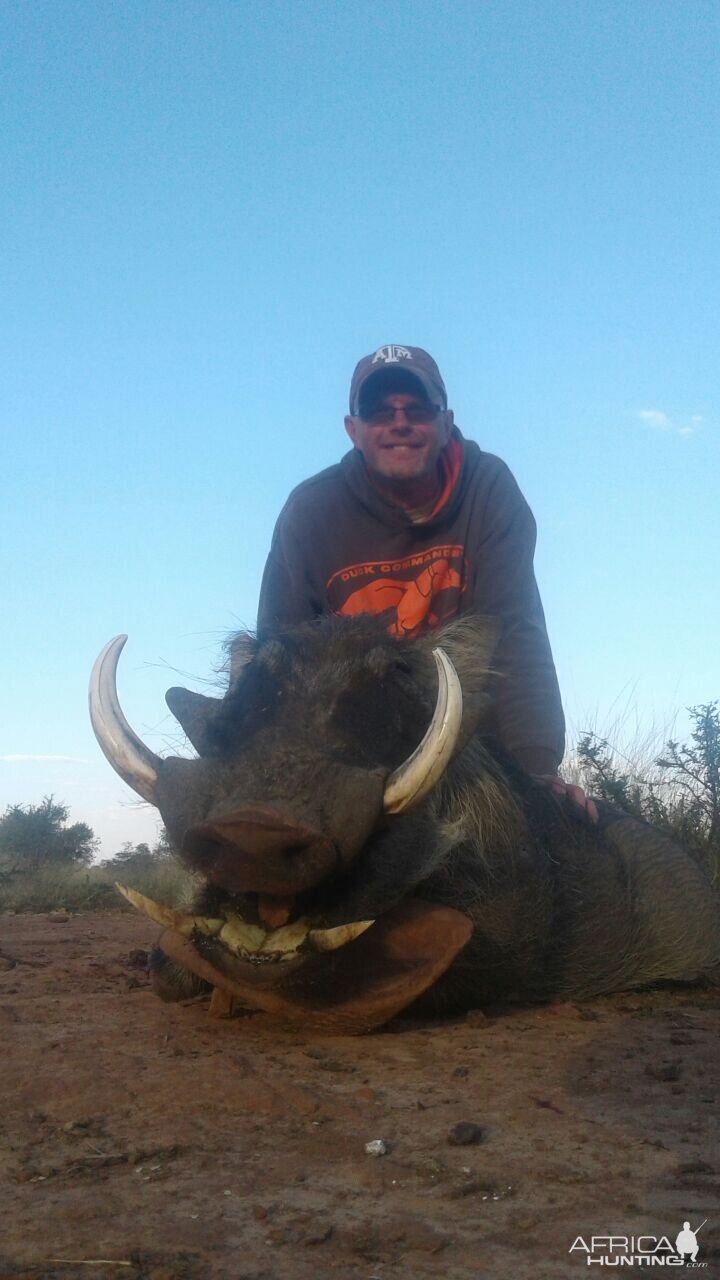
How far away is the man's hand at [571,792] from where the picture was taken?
4227 mm

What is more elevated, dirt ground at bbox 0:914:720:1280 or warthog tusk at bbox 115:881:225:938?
warthog tusk at bbox 115:881:225:938

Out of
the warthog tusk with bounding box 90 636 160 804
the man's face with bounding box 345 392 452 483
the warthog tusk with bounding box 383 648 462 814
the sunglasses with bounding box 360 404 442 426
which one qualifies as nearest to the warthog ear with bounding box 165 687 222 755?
the warthog tusk with bounding box 90 636 160 804

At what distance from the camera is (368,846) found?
2.89 metres

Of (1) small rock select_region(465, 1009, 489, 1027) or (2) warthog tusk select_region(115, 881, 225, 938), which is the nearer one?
(2) warthog tusk select_region(115, 881, 225, 938)

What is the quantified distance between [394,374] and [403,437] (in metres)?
0.28

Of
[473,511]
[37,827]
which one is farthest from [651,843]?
[37,827]

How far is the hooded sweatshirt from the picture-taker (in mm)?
4508

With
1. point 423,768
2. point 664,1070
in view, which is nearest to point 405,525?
point 423,768

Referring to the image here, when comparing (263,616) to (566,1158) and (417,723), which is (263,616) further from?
(566,1158)

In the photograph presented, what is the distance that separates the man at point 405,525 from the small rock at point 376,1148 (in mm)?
2760

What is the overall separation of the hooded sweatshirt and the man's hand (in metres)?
0.10

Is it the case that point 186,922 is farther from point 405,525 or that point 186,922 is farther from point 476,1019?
point 405,525

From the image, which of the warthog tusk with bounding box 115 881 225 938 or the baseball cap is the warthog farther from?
the baseball cap

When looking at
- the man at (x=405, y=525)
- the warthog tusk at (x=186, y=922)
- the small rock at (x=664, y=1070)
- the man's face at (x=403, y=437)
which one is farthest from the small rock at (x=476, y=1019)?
the man's face at (x=403, y=437)
